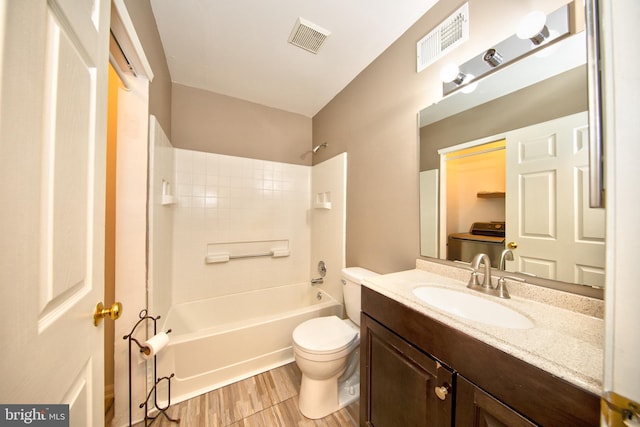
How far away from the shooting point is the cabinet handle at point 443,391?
0.69 m

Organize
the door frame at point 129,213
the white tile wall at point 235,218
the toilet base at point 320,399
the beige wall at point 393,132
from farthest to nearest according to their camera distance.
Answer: the white tile wall at point 235,218 → the toilet base at point 320,399 → the door frame at point 129,213 → the beige wall at point 393,132

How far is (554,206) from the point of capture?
845 mm

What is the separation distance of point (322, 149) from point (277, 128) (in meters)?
0.59

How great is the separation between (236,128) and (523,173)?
2362mm

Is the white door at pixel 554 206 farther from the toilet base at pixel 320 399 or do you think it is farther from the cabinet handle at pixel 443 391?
the toilet base at pixel 320 399

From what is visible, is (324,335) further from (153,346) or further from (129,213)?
(129,213)

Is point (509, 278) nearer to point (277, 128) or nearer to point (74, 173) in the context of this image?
point (74, 173)

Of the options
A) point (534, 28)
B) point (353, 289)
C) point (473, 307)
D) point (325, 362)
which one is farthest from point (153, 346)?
point (534, 28)

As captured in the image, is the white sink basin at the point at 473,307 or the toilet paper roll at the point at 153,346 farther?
the toilet paper roll at the point at 153,346

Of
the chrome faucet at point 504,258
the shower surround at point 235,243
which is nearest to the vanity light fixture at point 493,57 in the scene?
the chrome faucet at point 504,258

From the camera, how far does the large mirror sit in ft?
2.56

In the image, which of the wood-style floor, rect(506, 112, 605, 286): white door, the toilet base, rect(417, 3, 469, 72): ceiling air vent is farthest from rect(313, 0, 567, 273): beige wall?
the wood-style floor

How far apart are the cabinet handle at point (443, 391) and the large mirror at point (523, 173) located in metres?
0.59

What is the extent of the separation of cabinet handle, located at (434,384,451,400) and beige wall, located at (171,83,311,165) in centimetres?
234
